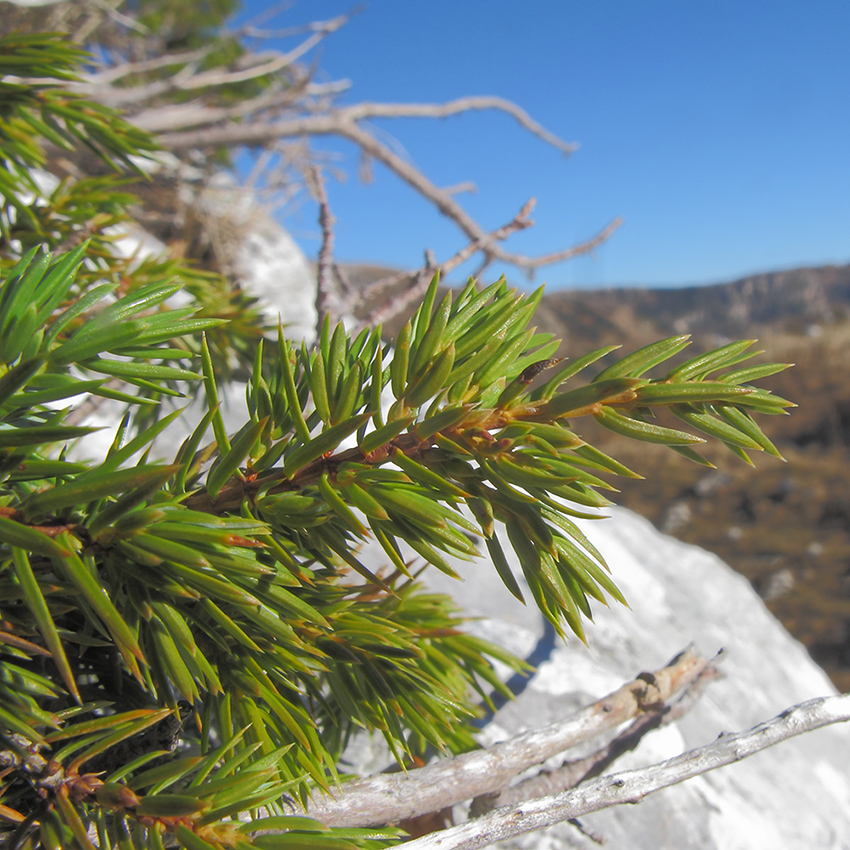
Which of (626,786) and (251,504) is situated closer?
(251,504)

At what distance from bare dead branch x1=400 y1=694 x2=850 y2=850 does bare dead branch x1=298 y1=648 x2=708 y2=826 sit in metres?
0.09

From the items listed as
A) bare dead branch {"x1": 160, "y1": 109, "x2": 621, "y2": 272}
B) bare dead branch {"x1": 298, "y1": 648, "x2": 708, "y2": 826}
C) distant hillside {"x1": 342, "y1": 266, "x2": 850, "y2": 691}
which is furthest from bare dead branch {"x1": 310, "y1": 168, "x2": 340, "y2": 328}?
distant hillside {"x1": 342, "y1": 266, "x2": 850, "y2": 691}

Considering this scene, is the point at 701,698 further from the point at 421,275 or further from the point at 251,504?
the point at 251,504

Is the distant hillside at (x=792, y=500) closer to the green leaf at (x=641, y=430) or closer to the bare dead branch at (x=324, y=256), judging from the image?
the bare dead branch at (x=324, y=256)

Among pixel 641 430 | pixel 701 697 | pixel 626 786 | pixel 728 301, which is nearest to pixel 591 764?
pixel 626 786

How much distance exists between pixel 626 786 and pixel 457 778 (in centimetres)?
13

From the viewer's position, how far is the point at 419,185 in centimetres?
235

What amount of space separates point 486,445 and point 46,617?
202 mm

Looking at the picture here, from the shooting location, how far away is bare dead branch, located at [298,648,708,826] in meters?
0.46

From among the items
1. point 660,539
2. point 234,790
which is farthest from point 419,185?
point 234,790

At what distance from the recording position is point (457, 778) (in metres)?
0.51

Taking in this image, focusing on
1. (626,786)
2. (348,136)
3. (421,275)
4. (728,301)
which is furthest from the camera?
(728,301)

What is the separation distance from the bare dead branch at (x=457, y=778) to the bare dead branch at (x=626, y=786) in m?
0.09

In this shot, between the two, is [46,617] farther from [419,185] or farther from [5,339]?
[419,185]
